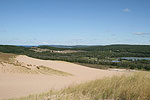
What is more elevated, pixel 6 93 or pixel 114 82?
pixel 114 82

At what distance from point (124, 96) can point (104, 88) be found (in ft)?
2.88

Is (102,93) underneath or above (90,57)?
above

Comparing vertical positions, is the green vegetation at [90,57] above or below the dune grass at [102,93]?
below

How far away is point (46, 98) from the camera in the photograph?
233 inches

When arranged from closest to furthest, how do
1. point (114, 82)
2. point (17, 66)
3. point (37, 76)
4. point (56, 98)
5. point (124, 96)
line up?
point (56, 98), point (124, 96), point (114, 82), point (37, 76), point (17, 66)

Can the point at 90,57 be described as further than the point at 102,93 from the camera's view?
Yes

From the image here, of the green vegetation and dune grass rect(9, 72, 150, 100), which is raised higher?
dune grass rect(9, 72, 150, 100)

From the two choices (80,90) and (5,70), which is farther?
(5,70)

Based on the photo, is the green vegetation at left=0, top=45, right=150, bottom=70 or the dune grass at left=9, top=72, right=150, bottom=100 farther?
the green vegetation at left=0, top=45, right=150, bottom=70

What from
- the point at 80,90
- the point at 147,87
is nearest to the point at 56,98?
the point at 80,90

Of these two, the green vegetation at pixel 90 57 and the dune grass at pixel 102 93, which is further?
the green vegetation at pixel 90 57

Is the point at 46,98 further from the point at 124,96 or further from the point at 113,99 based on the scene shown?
the point at 124,96

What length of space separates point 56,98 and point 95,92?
1638 mm

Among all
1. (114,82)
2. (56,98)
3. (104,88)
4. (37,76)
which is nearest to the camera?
(56,98)
